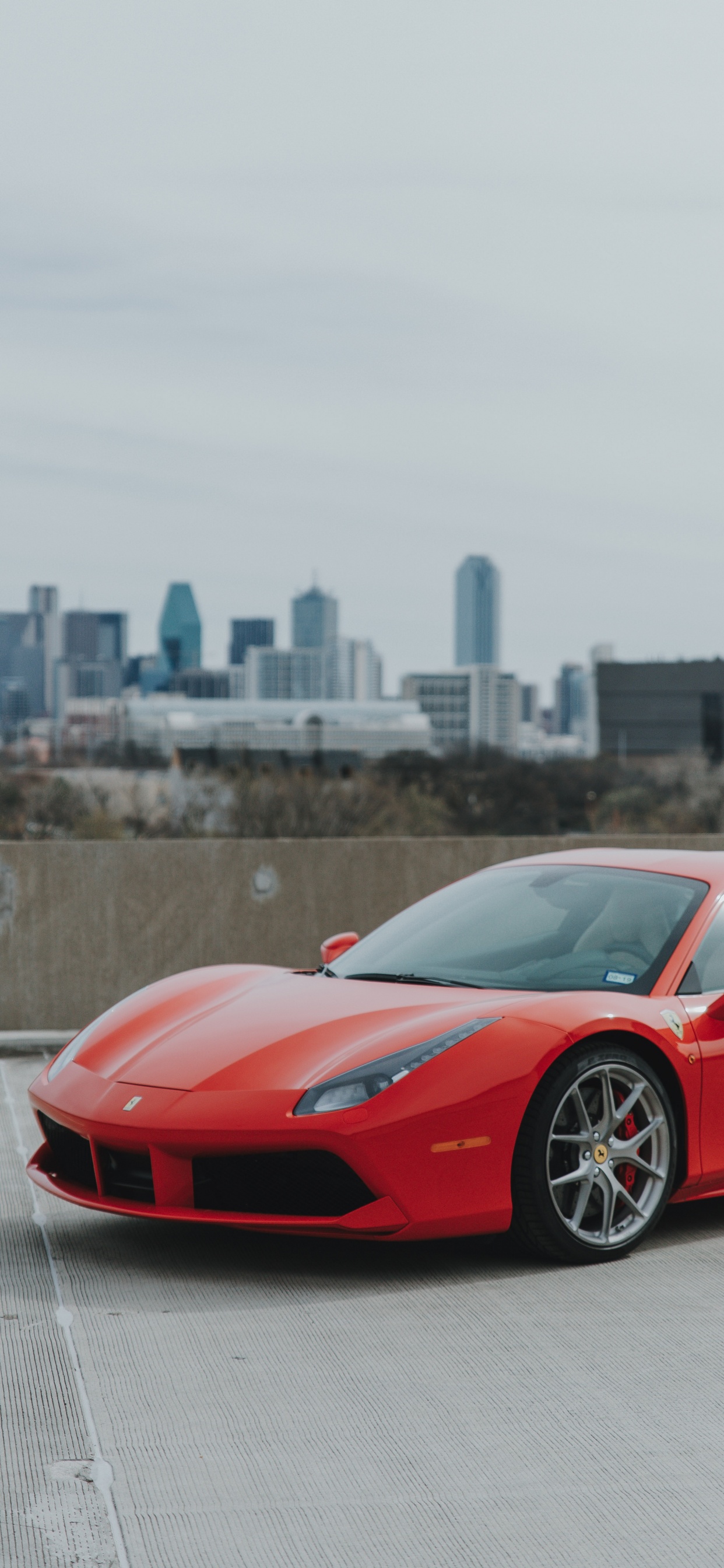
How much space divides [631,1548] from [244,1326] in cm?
142

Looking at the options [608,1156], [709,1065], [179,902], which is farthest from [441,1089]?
[179,902]

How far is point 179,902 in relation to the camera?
967cm

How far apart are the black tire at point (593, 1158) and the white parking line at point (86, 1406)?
1.27 meters

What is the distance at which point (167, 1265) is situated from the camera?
442cm

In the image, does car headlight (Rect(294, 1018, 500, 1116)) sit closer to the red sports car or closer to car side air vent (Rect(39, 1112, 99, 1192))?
the red sports car

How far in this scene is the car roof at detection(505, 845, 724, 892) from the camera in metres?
5.29

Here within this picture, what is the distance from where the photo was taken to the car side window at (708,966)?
16.0 feet

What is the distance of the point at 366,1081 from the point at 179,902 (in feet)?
18.3

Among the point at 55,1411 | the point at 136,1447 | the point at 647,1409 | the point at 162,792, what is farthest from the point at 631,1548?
the point at 162,792

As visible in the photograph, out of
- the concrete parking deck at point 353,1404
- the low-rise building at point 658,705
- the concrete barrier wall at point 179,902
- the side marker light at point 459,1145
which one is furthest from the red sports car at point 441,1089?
the low-rise building at point 658,705

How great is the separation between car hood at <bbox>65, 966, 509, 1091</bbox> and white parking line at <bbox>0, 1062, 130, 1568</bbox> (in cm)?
58

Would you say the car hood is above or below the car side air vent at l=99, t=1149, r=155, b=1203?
above

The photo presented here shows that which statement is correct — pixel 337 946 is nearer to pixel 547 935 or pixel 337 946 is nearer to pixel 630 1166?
pixel 547 935

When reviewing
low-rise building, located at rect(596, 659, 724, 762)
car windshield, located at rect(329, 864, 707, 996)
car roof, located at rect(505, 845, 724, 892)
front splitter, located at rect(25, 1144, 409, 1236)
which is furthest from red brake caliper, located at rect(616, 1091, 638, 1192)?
low-rise building, located at rect(596, 659, 724, 762)
